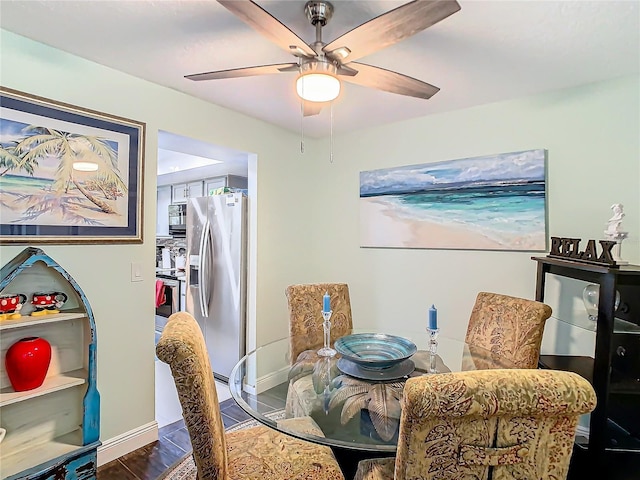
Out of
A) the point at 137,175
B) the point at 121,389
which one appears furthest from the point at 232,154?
the point at 121,389

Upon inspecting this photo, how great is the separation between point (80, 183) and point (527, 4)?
2471 millimetres

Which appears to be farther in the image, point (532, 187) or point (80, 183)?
point (532, 187)

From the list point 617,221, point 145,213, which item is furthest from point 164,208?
point 617,221

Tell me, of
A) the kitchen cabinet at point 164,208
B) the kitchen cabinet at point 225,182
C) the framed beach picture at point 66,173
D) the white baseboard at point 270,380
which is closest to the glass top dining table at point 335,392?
the white baseboard at point 270,380

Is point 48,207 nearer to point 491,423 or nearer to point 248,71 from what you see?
point 248,71

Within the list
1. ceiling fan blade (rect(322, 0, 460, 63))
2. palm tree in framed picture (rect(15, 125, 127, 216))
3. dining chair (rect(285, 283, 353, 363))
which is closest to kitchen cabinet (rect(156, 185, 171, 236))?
palm tree in framed picture (rect(15, 125, 127, 216))

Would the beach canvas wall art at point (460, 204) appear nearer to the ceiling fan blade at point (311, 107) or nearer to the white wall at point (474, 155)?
the white wall at point (474, 155)

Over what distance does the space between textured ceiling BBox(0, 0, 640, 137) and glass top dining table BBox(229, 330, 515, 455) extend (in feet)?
5.34

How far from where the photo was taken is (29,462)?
1.76 m

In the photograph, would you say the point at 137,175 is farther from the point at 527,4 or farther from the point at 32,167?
the point at 527,4

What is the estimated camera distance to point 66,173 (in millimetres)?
2037

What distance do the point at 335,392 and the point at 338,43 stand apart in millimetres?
1487

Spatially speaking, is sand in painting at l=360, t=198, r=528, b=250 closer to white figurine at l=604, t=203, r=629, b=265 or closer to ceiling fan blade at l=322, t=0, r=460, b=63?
white figurine at l=604, t=203, r=629, b=265

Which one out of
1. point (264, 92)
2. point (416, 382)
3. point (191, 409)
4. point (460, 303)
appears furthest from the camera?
point (460, 303)
